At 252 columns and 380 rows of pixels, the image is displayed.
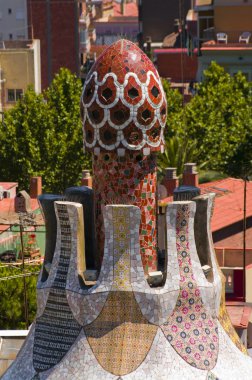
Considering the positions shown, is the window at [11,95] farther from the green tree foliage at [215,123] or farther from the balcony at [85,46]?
the balcony at [85,46]

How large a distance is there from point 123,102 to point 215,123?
162ft

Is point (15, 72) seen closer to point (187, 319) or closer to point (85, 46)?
point (85, 46)

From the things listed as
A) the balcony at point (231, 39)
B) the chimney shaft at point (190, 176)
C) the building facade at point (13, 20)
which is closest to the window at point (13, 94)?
the balcony at point (231, 39)

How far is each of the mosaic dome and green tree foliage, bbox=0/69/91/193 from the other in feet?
155

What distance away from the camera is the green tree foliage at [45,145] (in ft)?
264

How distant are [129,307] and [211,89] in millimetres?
54908

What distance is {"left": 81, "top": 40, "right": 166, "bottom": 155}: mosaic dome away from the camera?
3206cm

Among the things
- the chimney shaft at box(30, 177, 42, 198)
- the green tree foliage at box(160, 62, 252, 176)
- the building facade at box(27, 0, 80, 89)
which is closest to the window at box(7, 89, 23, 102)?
the green tree foliage at box(160, 62, 252, 176)

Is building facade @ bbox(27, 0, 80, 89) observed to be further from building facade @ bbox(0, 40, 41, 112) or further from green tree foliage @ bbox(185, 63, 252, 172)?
green tree foliage @ bbox(185, 63, 252, 172)

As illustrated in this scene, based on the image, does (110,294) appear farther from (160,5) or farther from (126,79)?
(160,5)

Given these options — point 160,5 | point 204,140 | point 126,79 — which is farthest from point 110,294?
point 160,5

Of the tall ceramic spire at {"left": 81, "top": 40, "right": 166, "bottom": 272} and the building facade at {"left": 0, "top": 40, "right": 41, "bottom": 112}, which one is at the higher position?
the tall ceramic spire at {"left": 81, "top": 40, "right": 166, "bottom": 272}

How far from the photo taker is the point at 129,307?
31734 mm

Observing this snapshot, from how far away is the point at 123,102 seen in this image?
1262 inches
